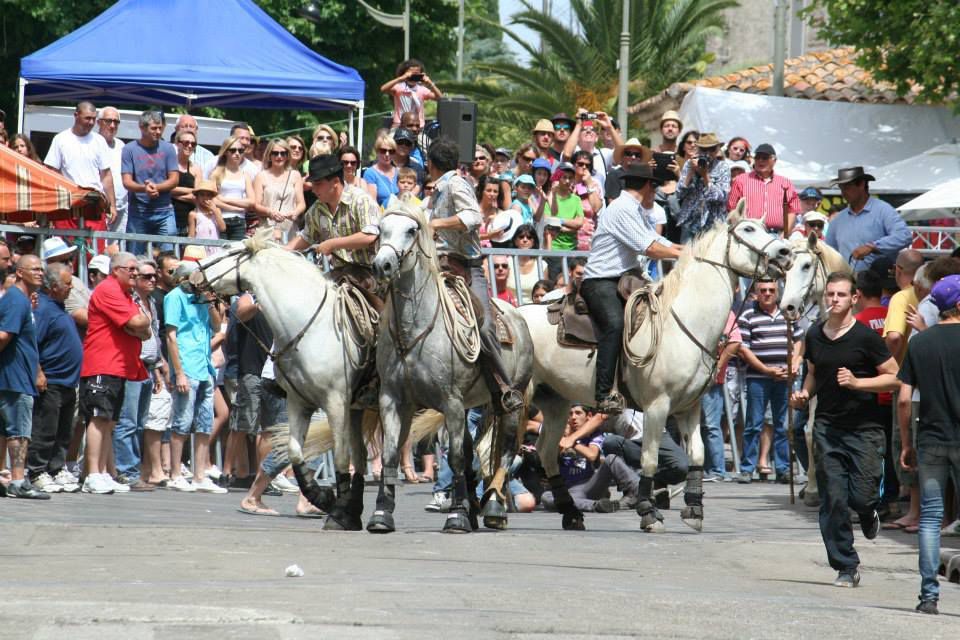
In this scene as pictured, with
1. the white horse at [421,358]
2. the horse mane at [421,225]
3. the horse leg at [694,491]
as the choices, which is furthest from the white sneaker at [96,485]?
the horse leg at [694,491]

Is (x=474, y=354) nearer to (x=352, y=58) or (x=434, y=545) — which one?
(x=434, y=545)

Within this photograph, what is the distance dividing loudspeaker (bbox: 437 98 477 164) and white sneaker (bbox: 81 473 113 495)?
17.5 ft

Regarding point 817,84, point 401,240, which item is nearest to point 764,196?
point 401,240

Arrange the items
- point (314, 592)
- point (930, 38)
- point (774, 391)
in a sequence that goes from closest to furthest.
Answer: point (314, 592) < point (774, 391) < point (930, 38)

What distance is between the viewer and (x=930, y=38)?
956 inches

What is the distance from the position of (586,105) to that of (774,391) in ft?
71.2

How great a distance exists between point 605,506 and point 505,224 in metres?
4.57

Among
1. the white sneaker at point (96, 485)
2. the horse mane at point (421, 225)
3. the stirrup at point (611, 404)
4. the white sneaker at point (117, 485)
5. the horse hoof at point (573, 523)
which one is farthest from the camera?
the white sneaker at point (117, 485)

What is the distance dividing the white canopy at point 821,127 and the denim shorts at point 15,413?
14.6m

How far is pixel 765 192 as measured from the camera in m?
19.8

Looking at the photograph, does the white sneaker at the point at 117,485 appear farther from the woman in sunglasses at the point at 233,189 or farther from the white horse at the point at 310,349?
the woman in sunglasses at the point at 233,189

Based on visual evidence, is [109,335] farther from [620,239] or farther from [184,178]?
[620,239]

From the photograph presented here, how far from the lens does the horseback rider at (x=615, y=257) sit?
13.8 metres

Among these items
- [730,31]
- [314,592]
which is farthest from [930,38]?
[730,31]
